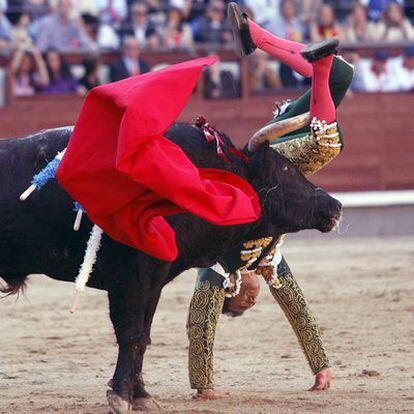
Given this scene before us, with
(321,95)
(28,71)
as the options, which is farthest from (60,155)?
(28,71)

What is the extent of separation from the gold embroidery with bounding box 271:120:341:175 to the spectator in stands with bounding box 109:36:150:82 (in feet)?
17.5

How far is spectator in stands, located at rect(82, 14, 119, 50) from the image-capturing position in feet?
31.5

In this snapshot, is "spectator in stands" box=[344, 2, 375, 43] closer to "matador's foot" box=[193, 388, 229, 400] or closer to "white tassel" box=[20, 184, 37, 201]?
"matador's foot" box=[193, 388, 229, 400]

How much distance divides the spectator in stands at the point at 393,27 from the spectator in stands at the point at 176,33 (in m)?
1.78

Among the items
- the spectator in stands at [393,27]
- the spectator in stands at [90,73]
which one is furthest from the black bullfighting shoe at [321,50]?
the spectator in stands at [393,27]

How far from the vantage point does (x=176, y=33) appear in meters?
9.80

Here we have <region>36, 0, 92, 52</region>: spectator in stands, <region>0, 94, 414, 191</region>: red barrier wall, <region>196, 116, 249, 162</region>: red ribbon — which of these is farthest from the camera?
<region>0, 94, 414, 191</region>: red barrier wall

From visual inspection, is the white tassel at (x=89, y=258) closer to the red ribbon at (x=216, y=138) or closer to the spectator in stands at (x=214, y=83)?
the red ribbon at (x=216, y=138)

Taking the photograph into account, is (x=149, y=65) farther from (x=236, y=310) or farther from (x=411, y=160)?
(x=236, y=310)

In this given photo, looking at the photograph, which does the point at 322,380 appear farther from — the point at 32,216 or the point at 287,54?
the point at 32,216

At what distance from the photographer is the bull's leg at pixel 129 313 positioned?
3545 mm

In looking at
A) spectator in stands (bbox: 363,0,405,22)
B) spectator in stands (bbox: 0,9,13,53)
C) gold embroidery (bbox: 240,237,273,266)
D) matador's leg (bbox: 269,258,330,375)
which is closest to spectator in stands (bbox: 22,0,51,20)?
spectator in stands (bbox: 0,9,13,53)

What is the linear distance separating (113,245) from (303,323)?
0.97 metres

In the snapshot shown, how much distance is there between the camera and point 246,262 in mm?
Answer: 3984
